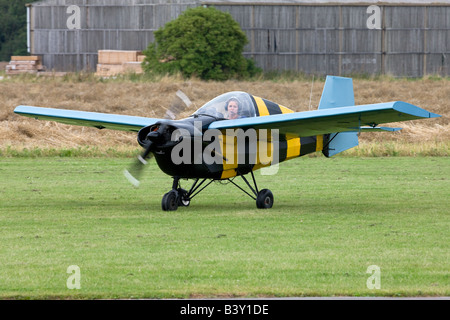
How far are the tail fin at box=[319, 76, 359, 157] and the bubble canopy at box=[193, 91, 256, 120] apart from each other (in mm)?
2828

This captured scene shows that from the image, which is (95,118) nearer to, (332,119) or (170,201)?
(170,201)

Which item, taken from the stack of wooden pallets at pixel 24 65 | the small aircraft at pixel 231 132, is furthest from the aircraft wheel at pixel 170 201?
the stack of wooden pallets at pixel 24 65

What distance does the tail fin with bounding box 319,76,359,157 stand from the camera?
16.7 meters

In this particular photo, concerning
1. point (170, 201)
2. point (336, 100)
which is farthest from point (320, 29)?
point (170, 201)

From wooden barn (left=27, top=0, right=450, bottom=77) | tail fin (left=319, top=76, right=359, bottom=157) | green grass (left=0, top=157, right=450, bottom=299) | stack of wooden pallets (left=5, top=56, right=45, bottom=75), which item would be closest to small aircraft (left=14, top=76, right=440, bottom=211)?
green grass (left=0, top=157, right=450, bottom=299)

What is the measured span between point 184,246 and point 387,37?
42202mm

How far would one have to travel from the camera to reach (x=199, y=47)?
45.1 m

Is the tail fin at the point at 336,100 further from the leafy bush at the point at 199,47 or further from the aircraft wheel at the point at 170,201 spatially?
the leafy bush at the point at 199,47

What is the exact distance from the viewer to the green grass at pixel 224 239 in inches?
316

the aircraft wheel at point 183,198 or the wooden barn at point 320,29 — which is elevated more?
the wooden barn at point 320,29

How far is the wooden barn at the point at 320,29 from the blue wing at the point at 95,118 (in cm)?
3433

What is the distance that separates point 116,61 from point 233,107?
3646 cm
